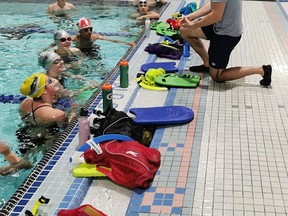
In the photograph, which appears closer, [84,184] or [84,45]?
[84,184]

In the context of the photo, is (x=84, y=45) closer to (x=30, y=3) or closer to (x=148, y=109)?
(x=148, y=109)

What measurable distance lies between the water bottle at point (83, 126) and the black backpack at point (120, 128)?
0.53ft

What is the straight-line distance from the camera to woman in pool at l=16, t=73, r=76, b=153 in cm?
462

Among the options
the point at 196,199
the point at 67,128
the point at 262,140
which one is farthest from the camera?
the point at 67,128

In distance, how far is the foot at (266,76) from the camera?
18.1ft

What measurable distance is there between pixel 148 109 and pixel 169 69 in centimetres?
151

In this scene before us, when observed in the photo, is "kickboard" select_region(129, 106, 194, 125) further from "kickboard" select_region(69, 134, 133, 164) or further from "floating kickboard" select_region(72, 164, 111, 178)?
"floating kickboard" select_region(72, 164, 111, 178)

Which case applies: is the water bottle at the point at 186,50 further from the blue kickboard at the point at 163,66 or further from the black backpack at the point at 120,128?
the black backpack at the point at 120,128

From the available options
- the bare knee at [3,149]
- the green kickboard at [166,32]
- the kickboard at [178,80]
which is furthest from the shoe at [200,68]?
the bare knee at [3,149]

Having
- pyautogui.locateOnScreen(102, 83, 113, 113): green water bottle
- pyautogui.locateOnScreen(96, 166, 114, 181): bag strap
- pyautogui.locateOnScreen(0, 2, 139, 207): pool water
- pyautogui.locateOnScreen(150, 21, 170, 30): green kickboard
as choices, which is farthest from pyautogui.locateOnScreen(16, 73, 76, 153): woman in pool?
pyautogui.locateOnScreen(150, 21, 170, 30): green kickboard

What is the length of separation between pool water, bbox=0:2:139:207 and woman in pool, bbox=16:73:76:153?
15 cm

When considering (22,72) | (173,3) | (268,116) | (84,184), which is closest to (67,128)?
(84,184)

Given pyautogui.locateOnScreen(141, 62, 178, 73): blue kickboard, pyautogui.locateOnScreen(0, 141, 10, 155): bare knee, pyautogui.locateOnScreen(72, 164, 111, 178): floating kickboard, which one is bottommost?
pyautogui.locateOnScreen(141, 62, 178, 73): blue kickboard

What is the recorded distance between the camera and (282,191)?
3436 millimetres
